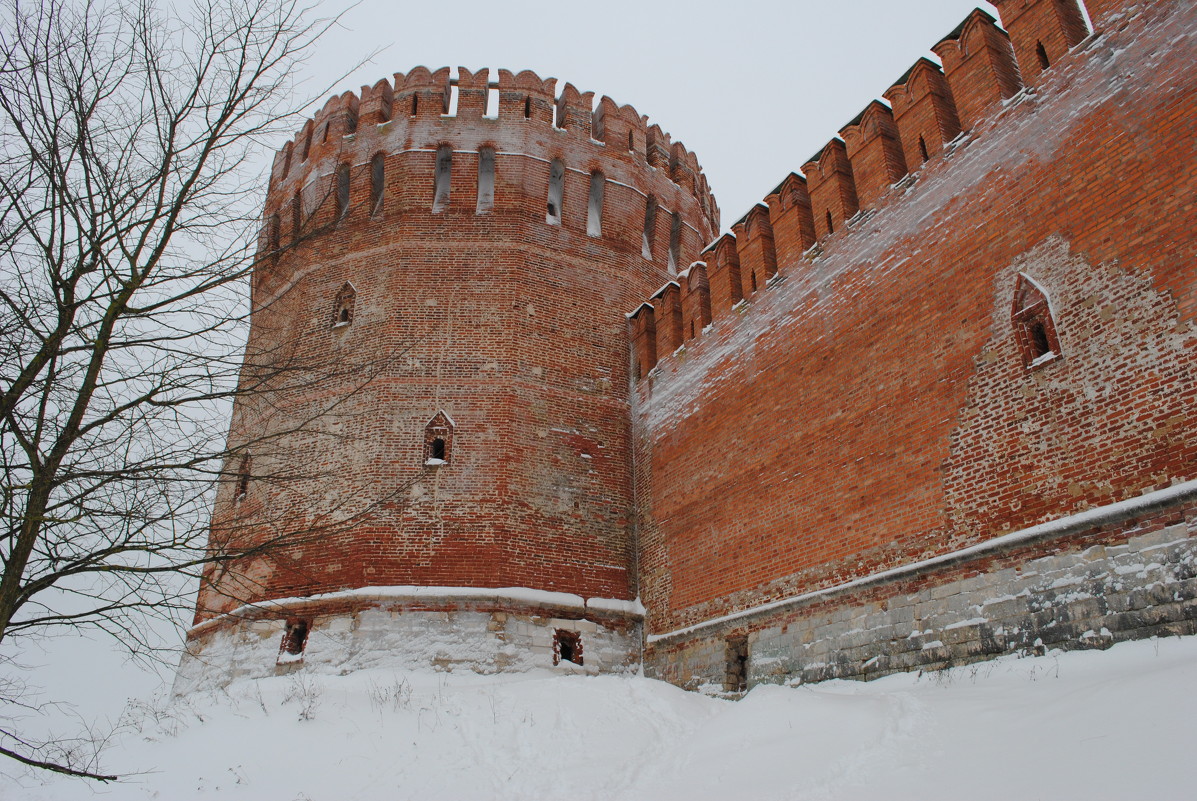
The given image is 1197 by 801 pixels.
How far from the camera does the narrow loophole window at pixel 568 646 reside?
10.8 metres

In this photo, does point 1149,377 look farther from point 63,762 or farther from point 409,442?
point 63,762

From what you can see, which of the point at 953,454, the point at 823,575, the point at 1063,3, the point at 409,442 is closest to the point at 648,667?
the point at 823,575

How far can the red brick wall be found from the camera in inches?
434

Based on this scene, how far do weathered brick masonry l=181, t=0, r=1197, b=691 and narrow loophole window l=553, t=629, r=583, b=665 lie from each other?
50 mm

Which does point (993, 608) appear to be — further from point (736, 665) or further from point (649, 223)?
point (649, 223)

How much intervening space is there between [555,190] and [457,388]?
4049 millimetres

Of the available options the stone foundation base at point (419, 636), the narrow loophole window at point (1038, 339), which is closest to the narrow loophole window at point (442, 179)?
the stone foundation base at point (419, 636)

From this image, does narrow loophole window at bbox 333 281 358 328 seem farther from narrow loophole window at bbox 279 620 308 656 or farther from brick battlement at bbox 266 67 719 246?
narrow loophole window at bbox 279 620 308 656

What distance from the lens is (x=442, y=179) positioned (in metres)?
13.8

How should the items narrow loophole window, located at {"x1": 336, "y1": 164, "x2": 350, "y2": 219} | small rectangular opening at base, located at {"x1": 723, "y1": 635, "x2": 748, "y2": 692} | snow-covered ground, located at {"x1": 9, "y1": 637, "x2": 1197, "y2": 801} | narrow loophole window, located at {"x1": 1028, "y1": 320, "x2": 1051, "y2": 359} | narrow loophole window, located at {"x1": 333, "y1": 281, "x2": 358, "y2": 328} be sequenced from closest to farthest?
snow-covered ground, located at {"x1": 9, "y1": 637, "x2": 1197, "y2": 801} < narrow loophole window, located at {"x1": 1028, "y1": 320, "x2": 1051, "y2": 359} < small rectangular opening at base, located at {"x1": 723, "y1": 635, "x2": 748, "y2": 692} < narrow loophole window, located at {"x1": 333, "y1": 281, "x2": 358, "y2": 328} < narrow loophole window, located at {"x1": 336, "y1": 164, "x2": 350, "y2": 219}

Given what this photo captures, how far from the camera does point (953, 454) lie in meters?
7.85

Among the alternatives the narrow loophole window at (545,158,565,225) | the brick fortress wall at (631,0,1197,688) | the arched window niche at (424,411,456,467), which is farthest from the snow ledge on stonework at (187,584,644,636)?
the narrow loophole window at (545,158,565,225)

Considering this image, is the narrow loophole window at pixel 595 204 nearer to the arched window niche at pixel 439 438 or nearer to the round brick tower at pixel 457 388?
the round brick tower at pixel 457 388

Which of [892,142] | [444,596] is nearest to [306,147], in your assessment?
[444,596]
